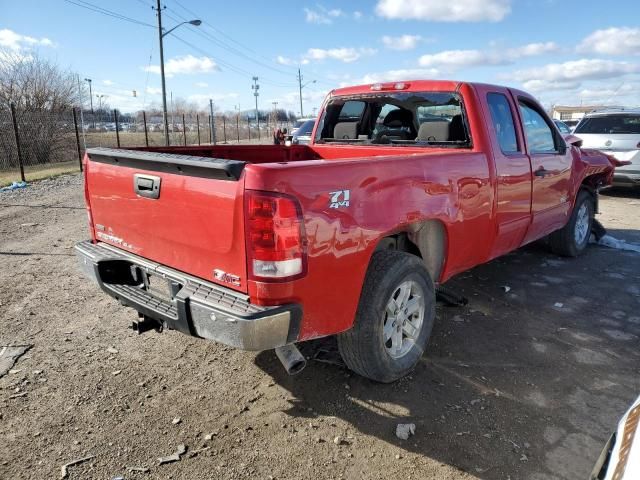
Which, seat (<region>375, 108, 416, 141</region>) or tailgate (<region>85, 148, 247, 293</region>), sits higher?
seat (<region>375, 108, 416, 141</region>)

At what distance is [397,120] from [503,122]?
1.06 meters

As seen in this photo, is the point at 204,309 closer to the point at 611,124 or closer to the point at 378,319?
the point at 378,319

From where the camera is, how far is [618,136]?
10508mm

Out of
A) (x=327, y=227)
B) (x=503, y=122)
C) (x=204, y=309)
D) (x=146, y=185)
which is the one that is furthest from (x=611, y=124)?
(x=204, y=309)

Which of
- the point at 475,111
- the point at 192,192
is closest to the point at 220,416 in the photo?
the point at 192,192

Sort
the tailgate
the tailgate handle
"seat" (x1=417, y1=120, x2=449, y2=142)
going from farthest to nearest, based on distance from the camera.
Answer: "seat" (x1=417, y1=120, x2=449, y2=142) < the tailgate handle < the tailgate

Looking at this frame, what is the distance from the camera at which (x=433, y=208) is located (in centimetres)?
328

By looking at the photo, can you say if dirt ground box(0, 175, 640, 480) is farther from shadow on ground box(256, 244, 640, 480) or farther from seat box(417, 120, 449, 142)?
seat box(417, 120, 449, 142)

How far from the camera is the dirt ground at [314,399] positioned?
2.58m

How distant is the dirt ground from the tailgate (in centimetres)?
91

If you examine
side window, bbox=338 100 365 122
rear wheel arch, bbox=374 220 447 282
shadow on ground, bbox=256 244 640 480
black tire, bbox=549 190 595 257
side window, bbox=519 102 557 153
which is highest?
side window, bbox=338 100 365 122

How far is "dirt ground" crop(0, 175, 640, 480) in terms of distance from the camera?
258cm

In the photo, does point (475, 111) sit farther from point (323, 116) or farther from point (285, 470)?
point (285, 470)

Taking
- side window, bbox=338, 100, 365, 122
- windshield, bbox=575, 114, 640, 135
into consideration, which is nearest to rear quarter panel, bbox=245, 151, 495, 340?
side window, bbox=338, 100, 365, 122
